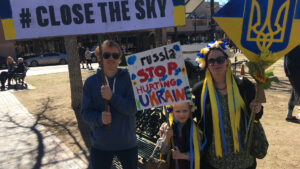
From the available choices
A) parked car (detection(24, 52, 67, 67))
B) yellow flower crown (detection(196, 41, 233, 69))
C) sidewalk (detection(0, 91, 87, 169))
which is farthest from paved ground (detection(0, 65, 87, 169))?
parked car (detection(24, 52, 67, 67))

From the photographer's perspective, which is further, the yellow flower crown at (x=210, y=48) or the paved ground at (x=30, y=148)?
the paved ground at (x=30, y=148)

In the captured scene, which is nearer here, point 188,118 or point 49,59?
point 188,118

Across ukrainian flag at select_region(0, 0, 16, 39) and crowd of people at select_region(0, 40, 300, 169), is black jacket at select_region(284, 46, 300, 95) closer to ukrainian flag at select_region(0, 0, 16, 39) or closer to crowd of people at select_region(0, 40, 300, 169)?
crowd of people at select_region(0, 40, 300, 169)

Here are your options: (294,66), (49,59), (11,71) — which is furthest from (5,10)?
(49,59)

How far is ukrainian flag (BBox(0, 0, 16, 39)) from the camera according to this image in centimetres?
199

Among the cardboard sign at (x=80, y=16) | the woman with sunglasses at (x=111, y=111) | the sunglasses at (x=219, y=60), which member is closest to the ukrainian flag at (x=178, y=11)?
Answer: the cardboard sign at (x=80, y=16)

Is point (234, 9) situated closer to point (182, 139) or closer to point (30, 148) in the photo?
point (182, 139)

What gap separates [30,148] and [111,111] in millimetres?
3064

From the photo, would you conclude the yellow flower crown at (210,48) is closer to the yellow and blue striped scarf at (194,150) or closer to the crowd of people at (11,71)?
the yellow and blue striped scarf at (194,150)

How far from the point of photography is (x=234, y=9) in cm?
214

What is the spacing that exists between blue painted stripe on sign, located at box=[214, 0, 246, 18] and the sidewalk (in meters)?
2.92

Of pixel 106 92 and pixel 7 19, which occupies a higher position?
pixel 7 19

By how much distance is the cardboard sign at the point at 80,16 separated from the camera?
2031 millimetres

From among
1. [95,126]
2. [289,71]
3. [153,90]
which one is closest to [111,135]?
[95,126]
